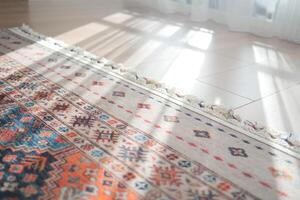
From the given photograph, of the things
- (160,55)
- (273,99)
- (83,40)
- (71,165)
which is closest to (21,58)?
(83,40)

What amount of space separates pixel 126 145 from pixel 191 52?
4.43 ft

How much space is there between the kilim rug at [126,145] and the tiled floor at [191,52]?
204 millimetres

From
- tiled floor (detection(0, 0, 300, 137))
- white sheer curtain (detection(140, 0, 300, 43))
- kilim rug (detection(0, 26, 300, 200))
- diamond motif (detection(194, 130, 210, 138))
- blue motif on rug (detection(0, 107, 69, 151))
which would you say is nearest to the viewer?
kilim rug (detection(0, 26, 300, 200))

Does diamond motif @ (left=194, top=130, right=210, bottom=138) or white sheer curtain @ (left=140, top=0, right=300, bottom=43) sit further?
white sheer curtain @ (left=140, top=0, right=300, bottom=43)

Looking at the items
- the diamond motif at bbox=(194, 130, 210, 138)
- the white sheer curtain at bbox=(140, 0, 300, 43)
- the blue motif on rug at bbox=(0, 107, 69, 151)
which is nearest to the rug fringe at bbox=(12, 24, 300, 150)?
the diamond motif at bbox=(194, 130, 210, 138)

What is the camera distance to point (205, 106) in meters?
1.69

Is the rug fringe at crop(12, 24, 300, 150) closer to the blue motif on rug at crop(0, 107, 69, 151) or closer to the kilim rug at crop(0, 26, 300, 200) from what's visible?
the kilim rug at crop(0, 26, 300, 200)

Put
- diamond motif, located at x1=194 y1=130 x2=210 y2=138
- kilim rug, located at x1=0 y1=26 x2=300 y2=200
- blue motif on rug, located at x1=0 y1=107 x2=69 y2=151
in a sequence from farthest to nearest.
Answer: diamond motif, located at x1=194 y1=130 x2=210 y2=138 → blue motif on rug, located at x1=0 y1=107 x2=69 y2=151 → kilim rug, located at x1=0 y1=26 x2=300 y2=200

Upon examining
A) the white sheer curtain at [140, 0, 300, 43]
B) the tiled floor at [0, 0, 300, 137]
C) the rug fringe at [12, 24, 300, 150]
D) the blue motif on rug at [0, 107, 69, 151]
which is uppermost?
the white sheer curtain at [140, 0, 300, 43]

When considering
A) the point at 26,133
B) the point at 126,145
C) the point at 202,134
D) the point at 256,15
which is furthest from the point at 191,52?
the point at 26,133

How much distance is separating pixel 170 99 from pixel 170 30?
4.90ft

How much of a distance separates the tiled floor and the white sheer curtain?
0.09m

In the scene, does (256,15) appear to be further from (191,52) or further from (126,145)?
(126,145)

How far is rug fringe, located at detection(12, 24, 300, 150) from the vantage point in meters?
1.46
